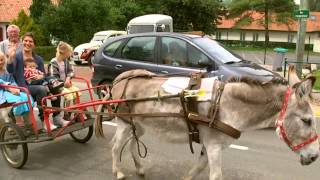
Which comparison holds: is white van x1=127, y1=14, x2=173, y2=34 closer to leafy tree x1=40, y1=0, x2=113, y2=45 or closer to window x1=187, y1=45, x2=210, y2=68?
leafy tree x1=40, y1=0, x2=113, y2=45

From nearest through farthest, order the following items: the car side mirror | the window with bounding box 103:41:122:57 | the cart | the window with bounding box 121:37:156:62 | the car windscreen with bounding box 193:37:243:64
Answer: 1. the cart
2. the car windscreen with bounding box 193:37:243:64
3. the window with bounding box 121:37:156:62
4. the window with bounding box 103:41:122:57
5. the car side mirror

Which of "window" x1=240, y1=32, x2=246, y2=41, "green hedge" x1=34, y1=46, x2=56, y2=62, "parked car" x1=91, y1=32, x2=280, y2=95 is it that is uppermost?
"parked car" x1=91, y1=32, x2=280, y2=95

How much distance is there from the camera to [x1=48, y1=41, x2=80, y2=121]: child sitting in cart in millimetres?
7043

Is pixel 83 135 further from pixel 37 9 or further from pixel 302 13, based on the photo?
pixel 37 9

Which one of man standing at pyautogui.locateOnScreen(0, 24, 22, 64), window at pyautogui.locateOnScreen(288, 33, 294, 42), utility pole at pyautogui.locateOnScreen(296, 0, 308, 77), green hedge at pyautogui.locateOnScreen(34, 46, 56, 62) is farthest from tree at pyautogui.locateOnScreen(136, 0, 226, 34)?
man standing at pyautogui.locateOnScreen(0, 24, 22, 64)

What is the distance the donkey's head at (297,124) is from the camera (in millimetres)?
4070

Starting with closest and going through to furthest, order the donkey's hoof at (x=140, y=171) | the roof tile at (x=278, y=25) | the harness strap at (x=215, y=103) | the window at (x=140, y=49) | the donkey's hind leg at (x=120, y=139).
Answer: the harness strap at (x=215, y=103), the donkey's hind leg at (x=120, y=139), the donkey's hoof at (x=140, y=171), the window at (x=140, y=49), the roof tile at (x=278, y=25)

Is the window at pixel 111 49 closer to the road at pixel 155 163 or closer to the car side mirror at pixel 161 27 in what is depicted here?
the road at pixel 155 163

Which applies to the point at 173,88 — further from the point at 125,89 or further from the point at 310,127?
the point at 310,127

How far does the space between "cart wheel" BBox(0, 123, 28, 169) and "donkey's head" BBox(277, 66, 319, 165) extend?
3563 mm

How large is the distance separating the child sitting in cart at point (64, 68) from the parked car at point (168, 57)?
224 cm

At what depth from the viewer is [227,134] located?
4.40 metres

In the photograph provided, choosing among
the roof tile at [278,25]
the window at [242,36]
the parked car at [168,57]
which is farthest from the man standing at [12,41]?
the window at [242,36]

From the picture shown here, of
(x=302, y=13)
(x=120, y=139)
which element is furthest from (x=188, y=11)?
(x=120, y=139)
